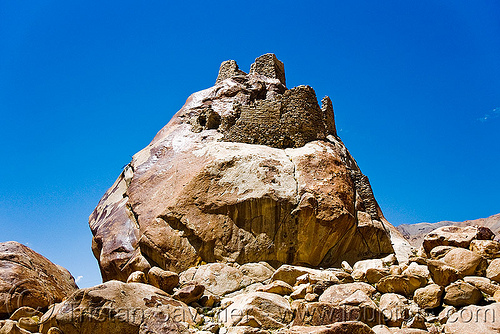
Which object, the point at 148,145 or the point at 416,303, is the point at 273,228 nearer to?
A: the point at 416,303

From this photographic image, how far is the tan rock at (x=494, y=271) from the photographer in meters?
7.71

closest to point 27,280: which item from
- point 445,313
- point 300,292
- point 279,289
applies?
point 279,289

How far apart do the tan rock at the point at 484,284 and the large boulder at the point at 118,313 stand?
16.4 feet

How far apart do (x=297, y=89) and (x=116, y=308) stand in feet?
27.0

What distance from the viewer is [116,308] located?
275 inches

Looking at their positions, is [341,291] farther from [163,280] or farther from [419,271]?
[163,280]

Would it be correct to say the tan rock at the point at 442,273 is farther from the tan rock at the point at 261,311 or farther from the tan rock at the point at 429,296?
the tan rock at the point at 261,311

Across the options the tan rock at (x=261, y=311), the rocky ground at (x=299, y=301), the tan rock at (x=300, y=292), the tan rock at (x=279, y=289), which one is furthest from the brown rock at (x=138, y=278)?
the tan rock at (x=300, y=292)

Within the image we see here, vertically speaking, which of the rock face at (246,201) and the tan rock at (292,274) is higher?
the rock face at (246,201)

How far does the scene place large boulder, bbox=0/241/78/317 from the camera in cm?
884

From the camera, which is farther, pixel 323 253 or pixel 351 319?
pixel 323 253

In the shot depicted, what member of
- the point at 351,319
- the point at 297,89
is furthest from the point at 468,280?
the point at 297,89

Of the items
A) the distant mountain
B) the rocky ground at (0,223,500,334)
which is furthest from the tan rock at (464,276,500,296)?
the distant mountain

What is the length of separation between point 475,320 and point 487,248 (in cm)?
247
